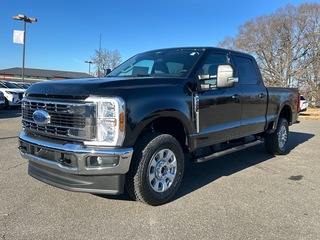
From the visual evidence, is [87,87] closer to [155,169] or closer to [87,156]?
[87,156]

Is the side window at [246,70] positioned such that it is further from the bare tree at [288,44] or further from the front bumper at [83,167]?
the bare tree at [288,44]

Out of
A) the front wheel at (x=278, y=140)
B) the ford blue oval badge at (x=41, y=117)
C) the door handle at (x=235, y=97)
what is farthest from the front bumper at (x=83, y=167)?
the front wheel at (x=278, y=140)

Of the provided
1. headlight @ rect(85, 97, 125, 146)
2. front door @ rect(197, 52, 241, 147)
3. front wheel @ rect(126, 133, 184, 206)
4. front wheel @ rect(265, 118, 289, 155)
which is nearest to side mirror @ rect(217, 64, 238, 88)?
front door @ rect(197, 52, 241, 147)

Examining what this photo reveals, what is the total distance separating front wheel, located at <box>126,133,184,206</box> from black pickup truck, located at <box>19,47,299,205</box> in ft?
0.04

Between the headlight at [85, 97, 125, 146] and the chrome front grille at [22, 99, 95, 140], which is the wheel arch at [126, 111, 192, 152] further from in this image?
the chrome front grille at [22, 99, 95, 140]

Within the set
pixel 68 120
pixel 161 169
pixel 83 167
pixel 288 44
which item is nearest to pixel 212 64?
pixel 161 169

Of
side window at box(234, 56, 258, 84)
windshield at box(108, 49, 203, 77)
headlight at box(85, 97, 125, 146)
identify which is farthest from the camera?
side window at box(234, 56, 258, 84)

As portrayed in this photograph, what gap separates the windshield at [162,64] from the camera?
485 cm

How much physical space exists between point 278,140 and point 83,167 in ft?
16.6

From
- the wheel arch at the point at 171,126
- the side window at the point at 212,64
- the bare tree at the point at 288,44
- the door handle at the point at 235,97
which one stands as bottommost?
the wheel arch at the point at 171,126

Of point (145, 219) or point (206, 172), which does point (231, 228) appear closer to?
point (145, 219)

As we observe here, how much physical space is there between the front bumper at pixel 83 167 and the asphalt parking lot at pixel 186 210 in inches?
14.6

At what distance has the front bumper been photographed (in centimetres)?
354

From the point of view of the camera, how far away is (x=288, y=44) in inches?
1625
